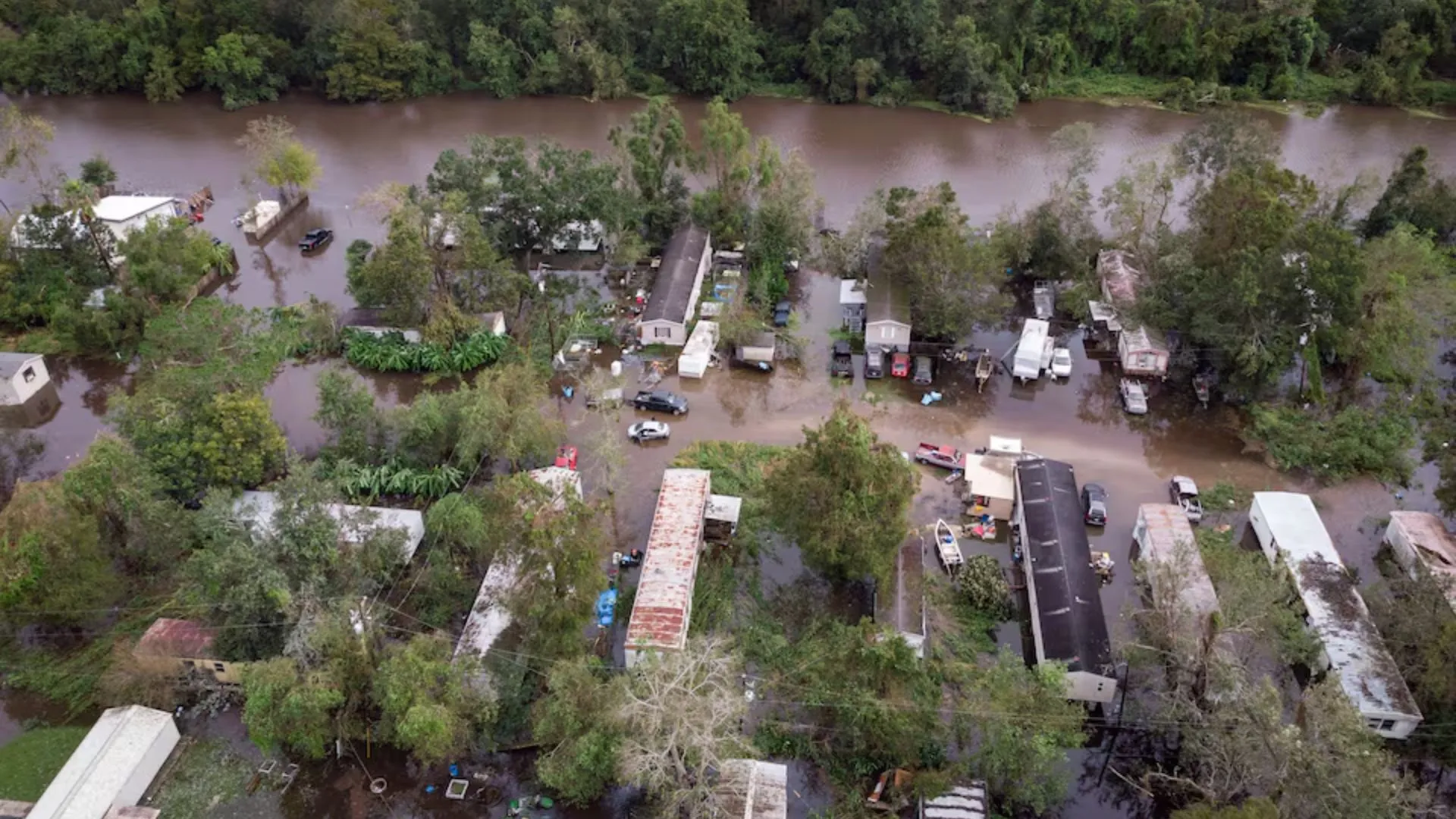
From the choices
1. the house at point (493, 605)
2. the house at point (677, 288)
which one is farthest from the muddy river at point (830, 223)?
the house at point (493, 605)

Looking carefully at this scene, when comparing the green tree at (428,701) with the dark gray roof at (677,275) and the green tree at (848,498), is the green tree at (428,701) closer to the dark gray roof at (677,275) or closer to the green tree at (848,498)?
the green tree at (848,498)

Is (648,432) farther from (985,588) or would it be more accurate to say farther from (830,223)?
(830,223)

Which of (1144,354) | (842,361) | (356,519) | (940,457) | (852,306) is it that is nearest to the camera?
(356,519)

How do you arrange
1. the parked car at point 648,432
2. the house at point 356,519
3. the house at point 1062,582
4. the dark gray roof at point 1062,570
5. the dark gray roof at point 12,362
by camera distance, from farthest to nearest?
the dark gray roof at point 12,362, the parked car at point 648,432, the house at point 356,519, the dark gray roof at point 1062,570, the house at point 1062,582

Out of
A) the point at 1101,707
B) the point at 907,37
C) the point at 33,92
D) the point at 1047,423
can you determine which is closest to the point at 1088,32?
the point at 907,37

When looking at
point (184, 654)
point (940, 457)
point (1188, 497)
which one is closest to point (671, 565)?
point (940, 457)

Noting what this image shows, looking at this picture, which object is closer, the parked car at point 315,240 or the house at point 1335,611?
the house at point 1335,611
